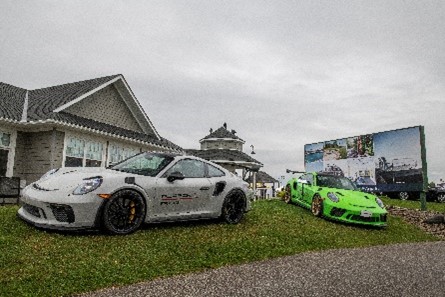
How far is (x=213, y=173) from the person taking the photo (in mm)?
7148

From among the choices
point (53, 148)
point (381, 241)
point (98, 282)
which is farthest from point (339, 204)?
point (53, 148)

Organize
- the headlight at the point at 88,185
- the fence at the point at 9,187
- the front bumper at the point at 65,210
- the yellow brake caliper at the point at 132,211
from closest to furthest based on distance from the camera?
the front bumper at the point at 65,210 → the headlight at the point at 88,185 → the yellow brake caliper at the point at 132,211 → the fence at the point at 9,187

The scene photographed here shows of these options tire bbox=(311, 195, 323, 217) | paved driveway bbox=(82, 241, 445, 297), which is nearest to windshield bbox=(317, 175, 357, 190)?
tire bbox=(311, 195, 323, 217)

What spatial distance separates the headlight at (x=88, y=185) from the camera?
17.1 ft

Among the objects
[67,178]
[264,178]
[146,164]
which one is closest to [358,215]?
[146,164]

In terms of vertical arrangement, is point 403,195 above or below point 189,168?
below

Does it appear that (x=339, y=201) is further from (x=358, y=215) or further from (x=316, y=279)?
(x=316, y=279)

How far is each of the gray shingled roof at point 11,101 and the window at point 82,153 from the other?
84.3 inches

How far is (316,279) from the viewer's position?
4.71 meters

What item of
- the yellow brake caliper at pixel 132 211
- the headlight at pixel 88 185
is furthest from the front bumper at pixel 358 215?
Result: the headlight at pixel 88 185

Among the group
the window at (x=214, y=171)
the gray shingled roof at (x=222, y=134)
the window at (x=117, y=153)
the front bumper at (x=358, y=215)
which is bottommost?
the front bumper at (x=358, y=215)

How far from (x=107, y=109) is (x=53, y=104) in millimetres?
2793

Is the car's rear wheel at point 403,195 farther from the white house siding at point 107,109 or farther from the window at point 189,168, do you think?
the window at point 189,168

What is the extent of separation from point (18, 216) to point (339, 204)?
7.32m
